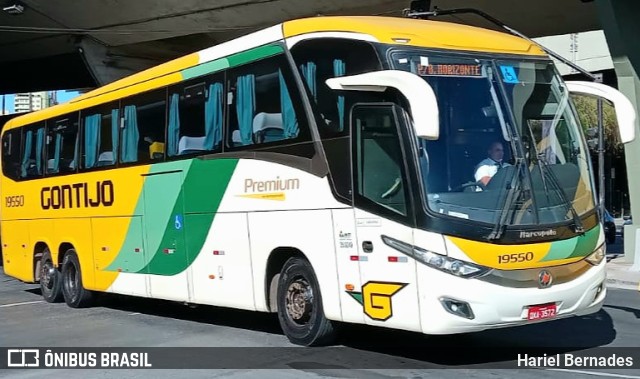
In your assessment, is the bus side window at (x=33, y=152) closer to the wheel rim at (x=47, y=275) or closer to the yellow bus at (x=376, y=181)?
the wheel rim at (x=47, y=275)

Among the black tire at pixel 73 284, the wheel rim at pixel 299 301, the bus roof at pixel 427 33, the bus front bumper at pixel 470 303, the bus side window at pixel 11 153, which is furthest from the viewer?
the bus side window at pixel 11 153

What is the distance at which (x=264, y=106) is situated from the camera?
9.99m

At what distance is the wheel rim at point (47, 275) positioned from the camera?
1561 centimetres

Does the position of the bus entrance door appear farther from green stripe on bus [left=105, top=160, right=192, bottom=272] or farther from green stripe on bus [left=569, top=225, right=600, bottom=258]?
green stripe on bus [left=105, top=160, right=192, bottom=272]

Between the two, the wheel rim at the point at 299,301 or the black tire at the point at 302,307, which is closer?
the black tire at the point at 302,307

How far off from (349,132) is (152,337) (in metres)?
4.27

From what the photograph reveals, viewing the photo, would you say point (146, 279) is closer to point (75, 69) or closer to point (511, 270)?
point (511, 270)

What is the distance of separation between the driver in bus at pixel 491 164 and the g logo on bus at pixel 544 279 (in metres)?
1.07

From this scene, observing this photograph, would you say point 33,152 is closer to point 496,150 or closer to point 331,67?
point 331,67

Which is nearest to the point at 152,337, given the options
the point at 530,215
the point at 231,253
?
the point at 231,253

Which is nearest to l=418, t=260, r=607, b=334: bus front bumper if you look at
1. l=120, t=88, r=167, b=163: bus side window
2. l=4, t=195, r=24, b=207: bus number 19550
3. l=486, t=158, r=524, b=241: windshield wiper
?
l=486, t=158, r=524, b=241: windshield wiper

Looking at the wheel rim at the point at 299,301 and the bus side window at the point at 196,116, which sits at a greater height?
the bus side window at the point at 196,116

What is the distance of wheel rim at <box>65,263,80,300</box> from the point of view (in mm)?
14898

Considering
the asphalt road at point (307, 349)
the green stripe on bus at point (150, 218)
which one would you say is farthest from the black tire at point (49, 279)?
the green stripe on bus at point (150, 218)
